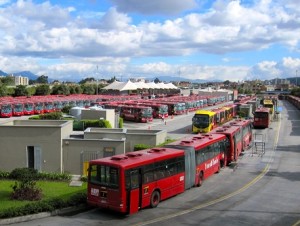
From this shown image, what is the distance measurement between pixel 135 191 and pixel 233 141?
51.8 ft

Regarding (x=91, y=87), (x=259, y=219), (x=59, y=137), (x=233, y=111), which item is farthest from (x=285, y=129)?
(x=91, y=87)

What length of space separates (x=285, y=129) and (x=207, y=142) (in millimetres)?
36995

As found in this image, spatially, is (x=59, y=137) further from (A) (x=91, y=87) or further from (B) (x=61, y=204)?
(A) (x=91, y=87)

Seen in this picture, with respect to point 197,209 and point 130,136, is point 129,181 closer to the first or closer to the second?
point 197,209

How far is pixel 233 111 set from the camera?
7112cm

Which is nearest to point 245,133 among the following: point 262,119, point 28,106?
point 262,119

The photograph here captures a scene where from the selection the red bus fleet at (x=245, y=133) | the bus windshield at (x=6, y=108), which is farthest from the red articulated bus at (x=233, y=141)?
the bus windshield at (x=6, y=108)

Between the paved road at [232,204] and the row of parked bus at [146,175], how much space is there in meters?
0.52

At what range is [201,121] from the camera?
51.1m

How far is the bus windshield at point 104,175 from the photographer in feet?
55.2

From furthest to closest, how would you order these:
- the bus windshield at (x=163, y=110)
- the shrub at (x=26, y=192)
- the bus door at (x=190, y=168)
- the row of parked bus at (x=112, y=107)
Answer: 1. the bus windshield at (x=163, y=110)
2. the row of parked bus at (x=112, y=107)
3. the bus door at (x=190, y=168)
4. the shrub at (x=26, y=192)

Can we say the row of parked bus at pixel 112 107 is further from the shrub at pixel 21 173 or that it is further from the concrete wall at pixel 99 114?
the shrub at pixel 21 173

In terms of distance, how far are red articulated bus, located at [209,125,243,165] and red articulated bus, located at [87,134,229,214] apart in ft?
25.8

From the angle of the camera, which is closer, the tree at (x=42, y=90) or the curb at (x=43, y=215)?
the curb at (x=43, y=215)
